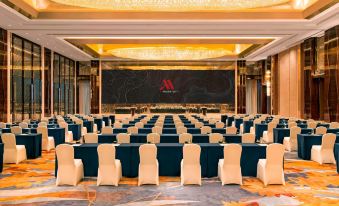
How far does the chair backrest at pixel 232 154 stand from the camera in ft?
30.4

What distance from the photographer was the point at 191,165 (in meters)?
9.27

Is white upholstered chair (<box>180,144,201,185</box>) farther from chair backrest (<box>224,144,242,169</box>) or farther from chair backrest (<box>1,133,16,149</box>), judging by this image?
chair backrest (<box>1,133,16,149</box>)

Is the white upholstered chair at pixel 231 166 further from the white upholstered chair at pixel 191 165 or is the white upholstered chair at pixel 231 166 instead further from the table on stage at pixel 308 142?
the table on stage at pixel 308 142

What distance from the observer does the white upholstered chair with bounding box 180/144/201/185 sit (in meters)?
9.19

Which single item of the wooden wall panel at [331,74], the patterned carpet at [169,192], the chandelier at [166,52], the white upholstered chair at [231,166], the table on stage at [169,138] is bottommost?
the patterned carpet at [169,192]

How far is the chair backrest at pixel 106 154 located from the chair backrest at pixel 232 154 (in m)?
2.28

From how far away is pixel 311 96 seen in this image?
24406 millimetres

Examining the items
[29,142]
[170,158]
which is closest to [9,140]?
[29,142]

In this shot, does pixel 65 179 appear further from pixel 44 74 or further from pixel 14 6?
pixel 44 74

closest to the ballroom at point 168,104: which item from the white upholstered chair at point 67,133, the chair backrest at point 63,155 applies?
the chair backrest at point 63,155

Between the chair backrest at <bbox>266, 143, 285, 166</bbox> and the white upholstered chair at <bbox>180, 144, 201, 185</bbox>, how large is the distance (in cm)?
140

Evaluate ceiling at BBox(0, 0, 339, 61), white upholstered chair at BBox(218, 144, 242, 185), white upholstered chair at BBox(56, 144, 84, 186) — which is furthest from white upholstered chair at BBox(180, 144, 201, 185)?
ceiling at BBox(0, 0, 339, 61)

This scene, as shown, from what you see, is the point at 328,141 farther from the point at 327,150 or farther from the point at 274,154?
the point at 274,154

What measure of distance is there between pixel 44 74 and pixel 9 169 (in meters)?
17.2
